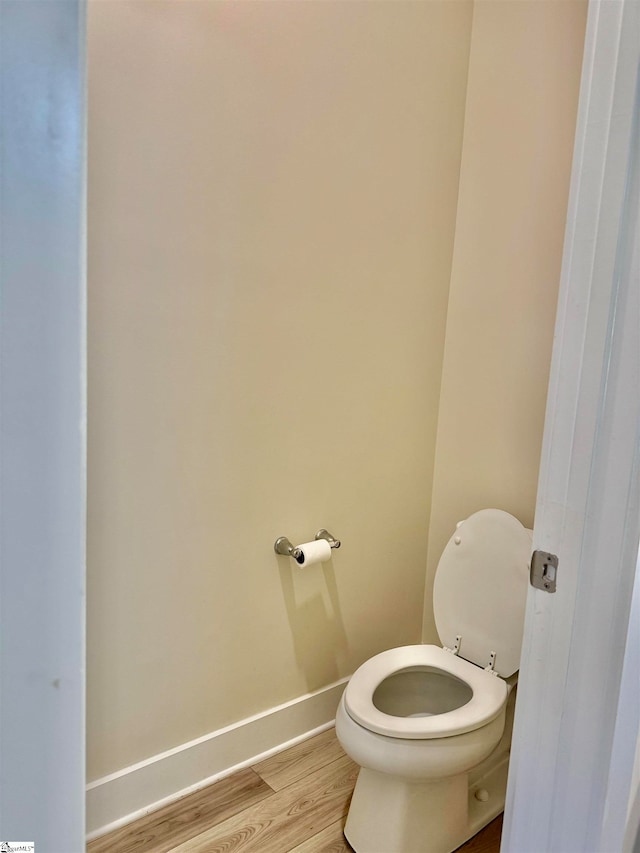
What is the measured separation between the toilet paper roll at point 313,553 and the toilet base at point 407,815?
55cm

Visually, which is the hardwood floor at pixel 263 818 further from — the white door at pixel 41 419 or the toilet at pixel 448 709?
the white door at pixel 41 419

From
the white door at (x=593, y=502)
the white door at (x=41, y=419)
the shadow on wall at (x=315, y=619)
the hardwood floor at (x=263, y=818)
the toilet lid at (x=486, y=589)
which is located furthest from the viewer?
the shadow on wall at (x=315, y=619)

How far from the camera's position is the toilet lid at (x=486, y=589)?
170 cm

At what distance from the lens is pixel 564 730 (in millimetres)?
888

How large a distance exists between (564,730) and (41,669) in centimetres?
79

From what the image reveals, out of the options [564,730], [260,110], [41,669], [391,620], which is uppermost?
[260,110]

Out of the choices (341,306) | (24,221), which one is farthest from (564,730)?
(341,306)

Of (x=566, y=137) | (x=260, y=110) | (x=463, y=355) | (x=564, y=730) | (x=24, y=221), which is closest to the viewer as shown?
(x=24, y=221)

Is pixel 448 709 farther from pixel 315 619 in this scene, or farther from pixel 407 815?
pixel 315 619

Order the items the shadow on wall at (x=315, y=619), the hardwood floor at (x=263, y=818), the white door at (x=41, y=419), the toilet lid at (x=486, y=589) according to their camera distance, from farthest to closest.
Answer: the shadow on wall at (x=315, y=619)
the toilet lid at (x=486, y=589)
the hardwood floor at (x=263, y=818)
the white door at (x=41, y=419)

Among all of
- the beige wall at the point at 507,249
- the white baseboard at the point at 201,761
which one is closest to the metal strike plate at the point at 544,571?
the beige wall at the point at 507,249

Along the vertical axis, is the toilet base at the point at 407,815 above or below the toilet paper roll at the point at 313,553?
below

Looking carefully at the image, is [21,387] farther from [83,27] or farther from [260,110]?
[260,110]

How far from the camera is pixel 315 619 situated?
1.92 m
